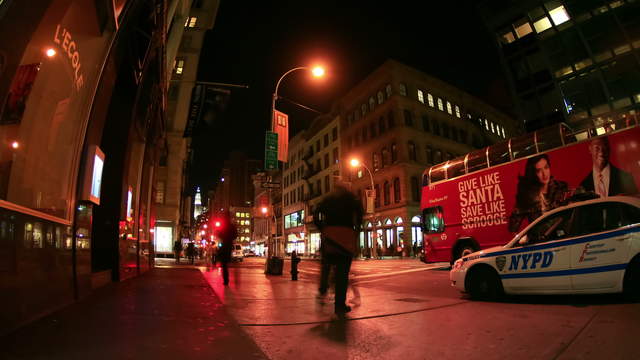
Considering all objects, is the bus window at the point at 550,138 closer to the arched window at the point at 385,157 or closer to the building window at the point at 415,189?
the building window at the point at 415,189

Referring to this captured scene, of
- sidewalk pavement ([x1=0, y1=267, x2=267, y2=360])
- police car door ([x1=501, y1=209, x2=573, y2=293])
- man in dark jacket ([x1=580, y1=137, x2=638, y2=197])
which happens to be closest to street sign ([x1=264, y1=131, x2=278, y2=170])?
sidewalk pavement ([x1=0, y1=267, x2=267, y2=360])

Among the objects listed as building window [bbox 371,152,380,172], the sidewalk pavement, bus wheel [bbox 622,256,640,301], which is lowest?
the sidewalk pavement

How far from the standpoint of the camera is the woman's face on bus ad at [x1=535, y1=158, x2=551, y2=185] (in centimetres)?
1248

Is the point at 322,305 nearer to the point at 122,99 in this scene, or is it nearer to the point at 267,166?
the point at 122,99

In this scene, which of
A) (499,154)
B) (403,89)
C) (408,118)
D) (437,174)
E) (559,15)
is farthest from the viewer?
(403,89)

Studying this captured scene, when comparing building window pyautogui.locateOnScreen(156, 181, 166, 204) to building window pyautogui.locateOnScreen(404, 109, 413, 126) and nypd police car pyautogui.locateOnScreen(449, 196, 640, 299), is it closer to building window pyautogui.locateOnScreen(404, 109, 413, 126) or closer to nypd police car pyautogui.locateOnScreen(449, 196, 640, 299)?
building window pyautogui.locateOnScreen(404, 109, 413, 126)

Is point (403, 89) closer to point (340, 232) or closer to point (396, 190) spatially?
point (396, 190)

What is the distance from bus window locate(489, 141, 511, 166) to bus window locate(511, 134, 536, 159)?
0.24m

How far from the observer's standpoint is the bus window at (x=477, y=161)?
14711mm

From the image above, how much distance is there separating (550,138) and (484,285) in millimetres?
8062

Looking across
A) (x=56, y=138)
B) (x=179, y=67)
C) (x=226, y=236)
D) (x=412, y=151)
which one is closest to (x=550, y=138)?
(x=226, y=236)

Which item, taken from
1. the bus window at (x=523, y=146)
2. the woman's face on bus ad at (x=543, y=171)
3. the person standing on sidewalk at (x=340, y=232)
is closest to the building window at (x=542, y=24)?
the bus window at (x=523, y=146)

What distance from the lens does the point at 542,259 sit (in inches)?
245

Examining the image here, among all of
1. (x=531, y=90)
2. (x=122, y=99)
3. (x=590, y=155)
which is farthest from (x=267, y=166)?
(x=531, y=90)
